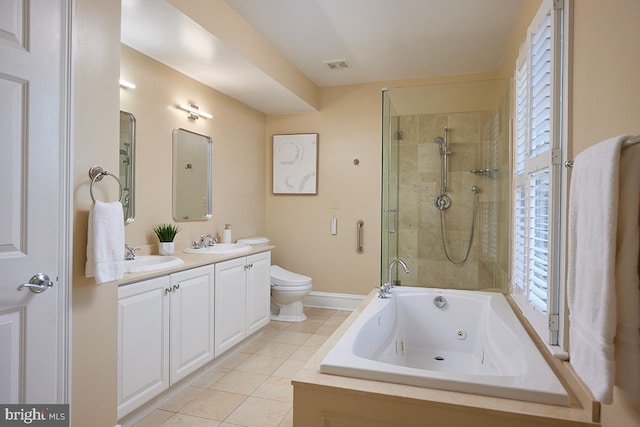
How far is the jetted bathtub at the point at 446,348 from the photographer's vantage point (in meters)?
1.49

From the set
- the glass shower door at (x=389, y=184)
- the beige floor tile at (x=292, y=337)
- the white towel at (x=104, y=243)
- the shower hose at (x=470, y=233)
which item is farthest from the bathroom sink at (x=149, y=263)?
the shower hose at (x=470, y=233)

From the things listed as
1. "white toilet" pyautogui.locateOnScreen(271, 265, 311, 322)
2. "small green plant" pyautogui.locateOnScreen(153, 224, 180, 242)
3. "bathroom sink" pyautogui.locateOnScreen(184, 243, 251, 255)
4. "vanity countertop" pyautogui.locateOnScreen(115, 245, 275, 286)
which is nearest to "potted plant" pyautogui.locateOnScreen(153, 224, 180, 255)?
"small green plant" pyautogui.locateOnScreen(153, 224, 180, 242)

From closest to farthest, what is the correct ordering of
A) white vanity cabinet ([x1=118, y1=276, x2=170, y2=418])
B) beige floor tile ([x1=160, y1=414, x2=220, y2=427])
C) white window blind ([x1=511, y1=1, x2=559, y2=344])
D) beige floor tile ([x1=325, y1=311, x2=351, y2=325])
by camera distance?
white window blind ([x1=511, y1=1, x2=559, y2=344]) < white vanity cabinet ([x1=118, y1=276, x2=170, y2=418]) < beige floor tile ([x1=160, y1=414, x2=220, y2=427]) < beige floor tile ([x1=325, y1=311, x2=351, y2=325])

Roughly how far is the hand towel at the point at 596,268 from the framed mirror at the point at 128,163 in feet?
8.80

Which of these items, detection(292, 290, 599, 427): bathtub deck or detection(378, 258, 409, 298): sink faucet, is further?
detection(378, 258, 409, 298): sink faucet

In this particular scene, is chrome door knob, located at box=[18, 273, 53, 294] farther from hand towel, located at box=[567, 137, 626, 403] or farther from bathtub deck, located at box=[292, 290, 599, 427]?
hand towel, located at box=[567, 137, 626, 403]

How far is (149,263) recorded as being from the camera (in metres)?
2.66

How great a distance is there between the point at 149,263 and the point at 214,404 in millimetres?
1015

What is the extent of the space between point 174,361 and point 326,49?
9.38ft

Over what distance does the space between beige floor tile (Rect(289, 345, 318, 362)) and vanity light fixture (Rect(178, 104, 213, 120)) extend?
224cm

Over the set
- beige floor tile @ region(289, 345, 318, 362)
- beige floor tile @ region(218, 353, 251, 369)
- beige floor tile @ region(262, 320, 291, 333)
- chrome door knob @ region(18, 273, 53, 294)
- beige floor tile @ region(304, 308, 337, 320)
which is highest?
chrome door knob @ region(18, 273, 53, 294)

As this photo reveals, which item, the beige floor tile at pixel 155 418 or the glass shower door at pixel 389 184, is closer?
the beige floor tile at pixel 155 418

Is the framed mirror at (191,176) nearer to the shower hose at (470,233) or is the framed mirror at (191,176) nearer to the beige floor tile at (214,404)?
the beige floor tile at (214,404)

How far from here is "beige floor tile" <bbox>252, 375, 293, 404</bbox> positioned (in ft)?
8.28
